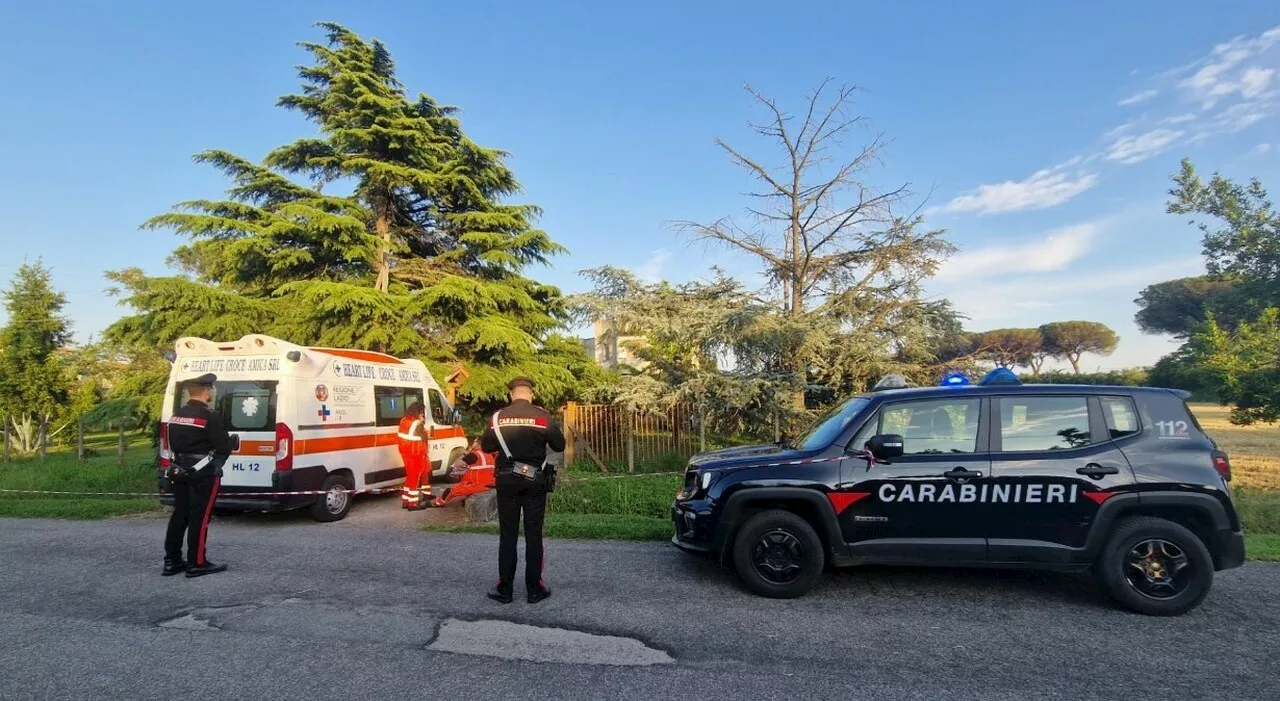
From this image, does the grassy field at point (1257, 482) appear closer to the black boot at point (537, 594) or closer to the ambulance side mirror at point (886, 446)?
the ambulance side mirror at point (886, 446)

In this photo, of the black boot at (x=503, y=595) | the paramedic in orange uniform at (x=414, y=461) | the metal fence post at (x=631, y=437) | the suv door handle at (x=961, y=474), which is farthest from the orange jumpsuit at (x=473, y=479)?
the suv door handle at (x=961, y=474)

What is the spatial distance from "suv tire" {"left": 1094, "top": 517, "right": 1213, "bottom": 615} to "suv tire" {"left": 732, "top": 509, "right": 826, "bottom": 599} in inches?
81.5

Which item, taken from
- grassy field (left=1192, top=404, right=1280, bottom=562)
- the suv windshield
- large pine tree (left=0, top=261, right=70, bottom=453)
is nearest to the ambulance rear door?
the suv windshield

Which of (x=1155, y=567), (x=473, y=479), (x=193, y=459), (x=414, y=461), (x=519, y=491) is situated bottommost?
(x=1155, y=567)

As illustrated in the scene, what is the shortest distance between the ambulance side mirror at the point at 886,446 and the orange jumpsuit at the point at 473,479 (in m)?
6.09

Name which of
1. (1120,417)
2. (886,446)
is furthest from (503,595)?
(1120,417)

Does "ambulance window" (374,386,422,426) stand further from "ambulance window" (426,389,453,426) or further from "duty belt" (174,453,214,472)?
"duty belt" (174,453,214,472)

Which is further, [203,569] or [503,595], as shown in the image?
[203,569]

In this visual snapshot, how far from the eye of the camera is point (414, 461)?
32.1 ft

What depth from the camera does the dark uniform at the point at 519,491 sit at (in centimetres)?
498

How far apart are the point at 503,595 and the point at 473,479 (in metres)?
5.25

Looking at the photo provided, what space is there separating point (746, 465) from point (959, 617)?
1814 mm

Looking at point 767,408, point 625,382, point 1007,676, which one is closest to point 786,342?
point 767,408

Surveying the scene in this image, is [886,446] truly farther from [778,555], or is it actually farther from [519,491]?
[519,491]
